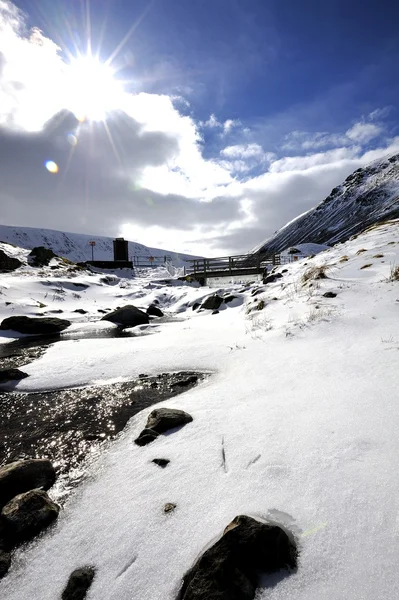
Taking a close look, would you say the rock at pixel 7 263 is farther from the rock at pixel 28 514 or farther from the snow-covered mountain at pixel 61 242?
the snow-covered mountain at pixel 61 242

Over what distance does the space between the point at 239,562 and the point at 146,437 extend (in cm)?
178

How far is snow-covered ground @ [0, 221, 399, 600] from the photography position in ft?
5.53

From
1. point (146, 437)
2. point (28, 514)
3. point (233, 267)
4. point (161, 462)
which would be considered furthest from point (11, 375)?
point (233, 267)

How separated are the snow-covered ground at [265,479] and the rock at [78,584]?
5 centimetres

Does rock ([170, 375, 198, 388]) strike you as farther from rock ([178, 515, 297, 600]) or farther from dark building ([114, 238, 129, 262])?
dark building ([114, 238, 129, 262])

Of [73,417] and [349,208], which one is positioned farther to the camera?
[349,208]

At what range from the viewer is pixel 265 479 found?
90.9 inches

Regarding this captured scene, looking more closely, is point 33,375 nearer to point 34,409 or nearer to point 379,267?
point 34,409

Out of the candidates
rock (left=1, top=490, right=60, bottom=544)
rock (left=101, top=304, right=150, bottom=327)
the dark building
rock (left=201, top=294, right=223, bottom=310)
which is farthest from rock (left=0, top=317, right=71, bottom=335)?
the dark building

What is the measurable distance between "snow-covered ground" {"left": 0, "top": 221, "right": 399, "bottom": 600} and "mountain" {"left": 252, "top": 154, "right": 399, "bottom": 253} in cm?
10179

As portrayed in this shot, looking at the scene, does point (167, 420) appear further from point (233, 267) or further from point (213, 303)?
point (233, 267)

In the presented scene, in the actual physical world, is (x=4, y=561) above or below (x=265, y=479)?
below

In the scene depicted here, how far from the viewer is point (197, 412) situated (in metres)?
3.68

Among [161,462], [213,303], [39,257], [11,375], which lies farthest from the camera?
[39,257]
